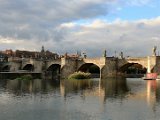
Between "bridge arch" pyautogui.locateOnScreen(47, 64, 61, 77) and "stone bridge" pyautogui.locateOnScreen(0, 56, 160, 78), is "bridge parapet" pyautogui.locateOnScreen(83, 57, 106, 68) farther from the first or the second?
"bridge arch" pyautogui.locateOnScreen(47, 64, 61, 77)

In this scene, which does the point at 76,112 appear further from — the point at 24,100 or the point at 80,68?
the point at 80,68

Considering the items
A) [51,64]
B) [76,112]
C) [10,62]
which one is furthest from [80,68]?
[76,112]

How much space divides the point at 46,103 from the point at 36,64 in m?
72.5

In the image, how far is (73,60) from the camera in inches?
4006

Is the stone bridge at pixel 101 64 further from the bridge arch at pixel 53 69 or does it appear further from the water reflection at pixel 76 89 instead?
the water reflection at pixel 76 89

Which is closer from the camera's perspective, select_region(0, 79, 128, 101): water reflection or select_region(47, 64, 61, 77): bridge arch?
select_region(0, 79, 128, 101): water reflection

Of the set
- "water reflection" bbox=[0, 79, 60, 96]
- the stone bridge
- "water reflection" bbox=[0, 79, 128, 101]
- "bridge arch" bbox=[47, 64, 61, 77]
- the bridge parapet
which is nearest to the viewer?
"water reflection" bbox=[0, 79, 128, 101]

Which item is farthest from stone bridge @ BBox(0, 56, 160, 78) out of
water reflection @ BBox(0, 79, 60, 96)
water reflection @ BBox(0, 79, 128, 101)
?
water reflection @ BBox(0, 79, 60, 96)

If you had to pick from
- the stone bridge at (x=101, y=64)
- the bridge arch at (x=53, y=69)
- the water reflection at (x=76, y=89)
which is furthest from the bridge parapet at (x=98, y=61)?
→ the water reflection at (x=76, y=89)

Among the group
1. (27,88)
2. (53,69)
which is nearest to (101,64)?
(53,69)

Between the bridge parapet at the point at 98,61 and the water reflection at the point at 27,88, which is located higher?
the bridge parapet at the point at 98,61

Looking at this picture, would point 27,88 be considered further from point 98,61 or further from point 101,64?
point 98,61

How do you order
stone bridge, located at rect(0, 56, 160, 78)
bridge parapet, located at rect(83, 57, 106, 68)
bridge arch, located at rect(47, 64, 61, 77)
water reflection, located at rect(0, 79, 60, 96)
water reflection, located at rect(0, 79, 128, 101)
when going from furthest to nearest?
bridge arch, located at rect(47, 64, 61, 77), bridge parapet, located at rect(83, 57, 106, 68), stone bridge, located at rect(0, 56, 160, 78), water reflection, located at rect(0, 79, 60, 96), water reflection, located at rect(0, 79, 128, 101)

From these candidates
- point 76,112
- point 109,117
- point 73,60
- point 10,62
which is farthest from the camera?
point 10,62
